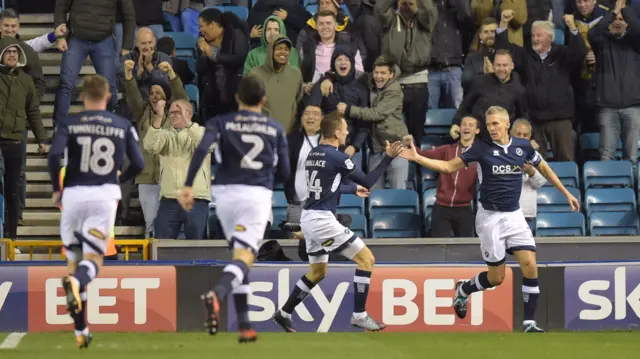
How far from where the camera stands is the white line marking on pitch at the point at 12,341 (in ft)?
Answer: 40.0

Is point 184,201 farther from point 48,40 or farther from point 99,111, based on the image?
point 48,40

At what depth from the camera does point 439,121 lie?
18000mm

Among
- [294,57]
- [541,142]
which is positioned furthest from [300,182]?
[541,142]

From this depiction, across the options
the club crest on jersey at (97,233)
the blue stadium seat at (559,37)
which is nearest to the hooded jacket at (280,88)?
the blue stadium seat at (559,37)

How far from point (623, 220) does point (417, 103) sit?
120 inches

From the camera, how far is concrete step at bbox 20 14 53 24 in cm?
1994

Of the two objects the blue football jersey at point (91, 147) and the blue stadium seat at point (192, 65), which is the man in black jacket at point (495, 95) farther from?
Result: the blue football jersey at point (91, 147)

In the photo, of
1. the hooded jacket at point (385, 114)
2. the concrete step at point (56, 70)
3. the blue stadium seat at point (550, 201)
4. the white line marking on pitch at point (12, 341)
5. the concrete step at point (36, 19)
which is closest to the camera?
the white line marking on pitch at point (12, 341)

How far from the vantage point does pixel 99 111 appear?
1127 cm

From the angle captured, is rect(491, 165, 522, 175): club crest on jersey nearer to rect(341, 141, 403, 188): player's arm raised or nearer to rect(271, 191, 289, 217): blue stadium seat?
rect(341, 141, 403, 188): player's arm raised

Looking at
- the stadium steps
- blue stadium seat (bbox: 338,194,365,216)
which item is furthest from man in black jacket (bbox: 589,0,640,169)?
the stadium steps

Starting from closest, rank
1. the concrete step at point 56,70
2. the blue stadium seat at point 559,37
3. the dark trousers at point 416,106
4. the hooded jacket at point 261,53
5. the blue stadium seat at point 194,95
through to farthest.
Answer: the hooded jacket at point 261,53 → the dark trousers at point 416,106 → the blue stadium seat at point 194,95 → the blue stadium seat at point 559,37 → the concrete step at point 56,70

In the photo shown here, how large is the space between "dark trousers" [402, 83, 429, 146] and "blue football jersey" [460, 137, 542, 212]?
156 inches

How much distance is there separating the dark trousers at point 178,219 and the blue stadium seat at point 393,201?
2.19 meters
